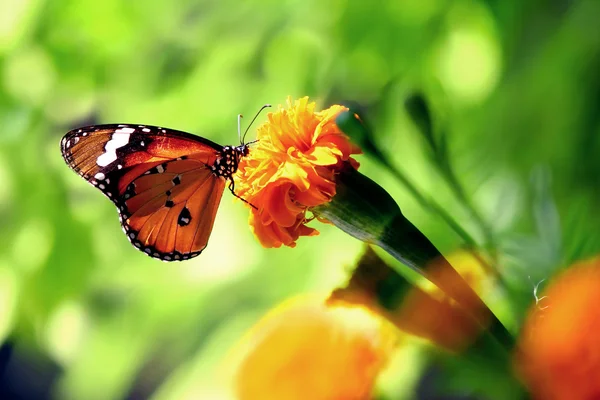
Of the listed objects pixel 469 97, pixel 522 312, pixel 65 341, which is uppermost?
pixel 469 97

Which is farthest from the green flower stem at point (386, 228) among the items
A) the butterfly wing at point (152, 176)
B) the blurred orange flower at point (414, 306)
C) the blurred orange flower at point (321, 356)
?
the butterfly wing at point (152, 176)

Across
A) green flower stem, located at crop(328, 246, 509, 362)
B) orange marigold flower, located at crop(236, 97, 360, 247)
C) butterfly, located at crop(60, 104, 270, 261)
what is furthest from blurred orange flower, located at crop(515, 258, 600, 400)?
butterfly, located at crop(60, 104, 270, 261)

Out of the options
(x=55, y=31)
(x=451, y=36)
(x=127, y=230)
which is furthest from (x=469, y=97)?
(x=55, y=31)

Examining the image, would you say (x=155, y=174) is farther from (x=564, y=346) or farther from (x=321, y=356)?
(x=564, y=346)

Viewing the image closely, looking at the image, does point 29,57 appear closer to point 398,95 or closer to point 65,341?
point 65,341

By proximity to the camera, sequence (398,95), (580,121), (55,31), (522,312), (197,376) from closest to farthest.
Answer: (522,312)
(580,121)
(398,95)
(197,376)
(55,31)

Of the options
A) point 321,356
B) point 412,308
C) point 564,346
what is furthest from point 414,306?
point 321,356
